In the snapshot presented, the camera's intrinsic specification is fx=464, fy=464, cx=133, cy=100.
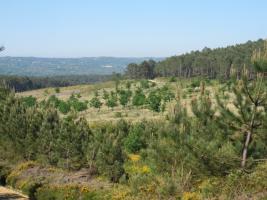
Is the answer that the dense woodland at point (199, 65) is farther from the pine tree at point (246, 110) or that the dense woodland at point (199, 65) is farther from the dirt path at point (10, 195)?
the pine tree at point (246, 110)

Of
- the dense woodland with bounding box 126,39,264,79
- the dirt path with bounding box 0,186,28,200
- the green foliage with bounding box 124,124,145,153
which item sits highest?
the dense woodland with bounding box 126,39,264,79

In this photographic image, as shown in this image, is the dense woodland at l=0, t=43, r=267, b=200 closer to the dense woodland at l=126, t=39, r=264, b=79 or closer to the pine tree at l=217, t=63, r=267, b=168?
the pine tree at l=217, t=63, r=267, b=168

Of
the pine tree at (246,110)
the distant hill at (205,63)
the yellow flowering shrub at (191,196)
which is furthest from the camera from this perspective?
the distant hill at (205,63)

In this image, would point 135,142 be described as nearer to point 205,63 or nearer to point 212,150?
point 212,150

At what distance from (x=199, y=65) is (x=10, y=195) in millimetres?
114716

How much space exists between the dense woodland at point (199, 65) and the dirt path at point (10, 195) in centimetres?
9690

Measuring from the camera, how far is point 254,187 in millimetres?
14594

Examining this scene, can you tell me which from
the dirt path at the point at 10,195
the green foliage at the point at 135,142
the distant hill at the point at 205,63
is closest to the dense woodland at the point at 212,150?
the dirt path at the point at 10,195

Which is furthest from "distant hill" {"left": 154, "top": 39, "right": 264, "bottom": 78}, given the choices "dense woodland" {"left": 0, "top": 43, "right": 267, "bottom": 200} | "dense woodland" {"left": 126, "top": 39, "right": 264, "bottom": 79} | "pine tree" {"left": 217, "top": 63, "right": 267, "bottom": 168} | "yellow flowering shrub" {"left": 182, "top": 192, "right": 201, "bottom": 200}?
"yellow flowering shrub" {"left": 182, "top": 192, "right": 201, "bottom": 200}

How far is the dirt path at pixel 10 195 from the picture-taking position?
26031mm

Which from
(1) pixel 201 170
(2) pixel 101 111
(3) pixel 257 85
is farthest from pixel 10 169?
(2) pixel 101 111

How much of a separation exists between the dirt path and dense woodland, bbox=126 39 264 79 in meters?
96.9

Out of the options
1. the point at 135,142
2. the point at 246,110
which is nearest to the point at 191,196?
the point at 246,110

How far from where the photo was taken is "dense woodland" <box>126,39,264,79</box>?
12712cm
